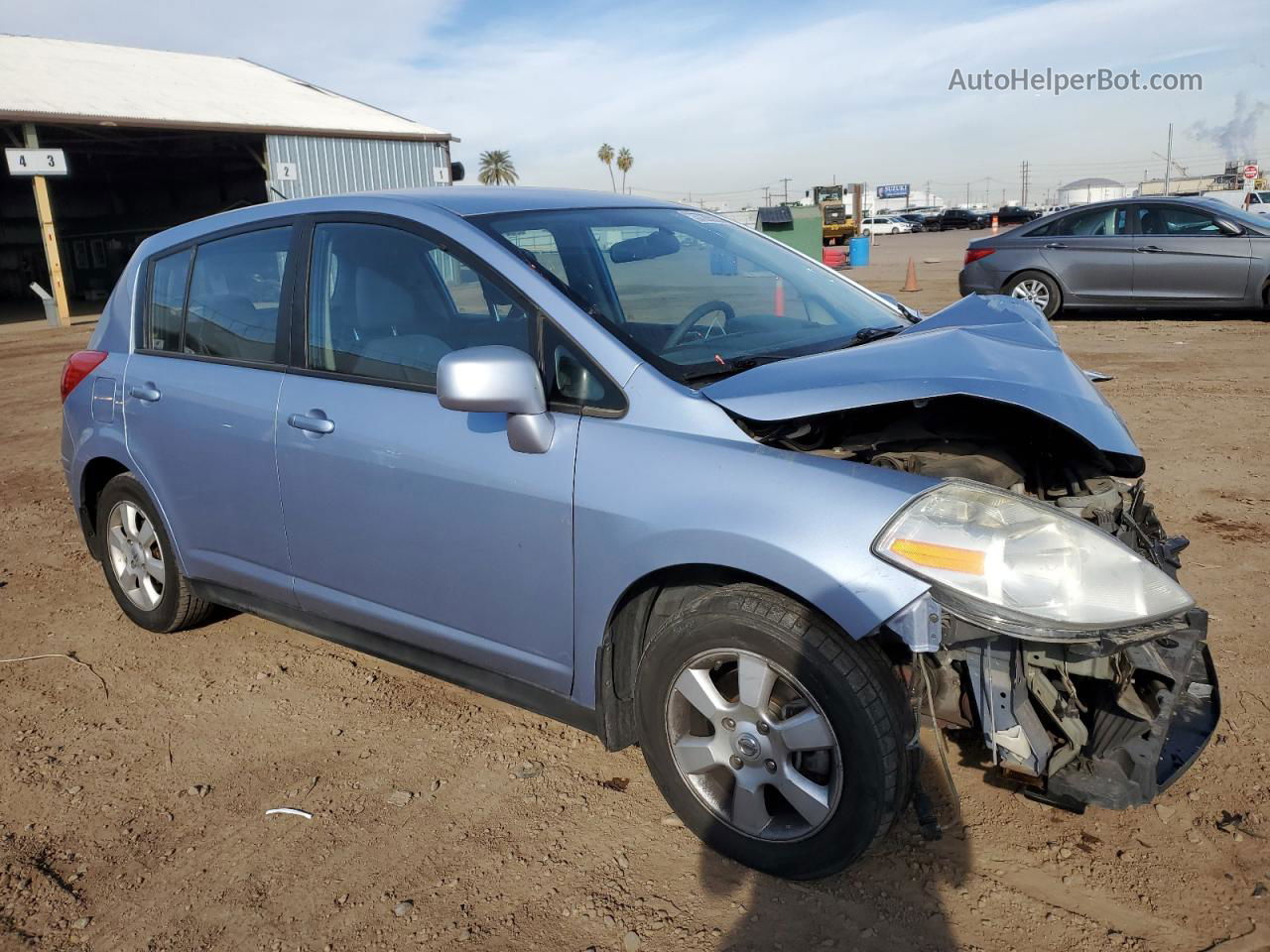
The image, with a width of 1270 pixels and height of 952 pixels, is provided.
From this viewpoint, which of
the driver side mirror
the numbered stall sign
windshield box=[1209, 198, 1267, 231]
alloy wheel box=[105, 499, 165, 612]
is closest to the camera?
the driver side mirror

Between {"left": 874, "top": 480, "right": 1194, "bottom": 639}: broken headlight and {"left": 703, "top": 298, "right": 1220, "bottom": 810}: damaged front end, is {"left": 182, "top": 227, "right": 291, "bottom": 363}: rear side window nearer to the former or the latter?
{"left": 703, "top": 298, "right": 1220, "bottom": 810}: damaged front end

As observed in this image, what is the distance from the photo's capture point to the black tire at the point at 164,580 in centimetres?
415

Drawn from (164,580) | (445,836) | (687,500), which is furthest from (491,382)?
(164,580)

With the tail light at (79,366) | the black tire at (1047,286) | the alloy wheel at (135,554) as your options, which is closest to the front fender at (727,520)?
the alloy wheel at (135,554)

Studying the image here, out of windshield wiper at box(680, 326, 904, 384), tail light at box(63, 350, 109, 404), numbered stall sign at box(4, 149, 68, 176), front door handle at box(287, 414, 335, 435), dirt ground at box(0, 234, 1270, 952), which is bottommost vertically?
dirt ground at box(0, 234, 1270, 952)

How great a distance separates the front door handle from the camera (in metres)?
3.25

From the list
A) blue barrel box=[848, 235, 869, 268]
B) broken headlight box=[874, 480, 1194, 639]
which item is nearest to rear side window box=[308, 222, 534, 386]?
broken headlight box=[874, 480, 1194, 639]

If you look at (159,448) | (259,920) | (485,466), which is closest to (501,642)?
(485,466)

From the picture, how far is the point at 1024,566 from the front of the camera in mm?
2279

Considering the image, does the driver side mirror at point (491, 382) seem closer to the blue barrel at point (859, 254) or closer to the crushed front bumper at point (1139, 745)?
the crushed front bumper at point (1139, 745)

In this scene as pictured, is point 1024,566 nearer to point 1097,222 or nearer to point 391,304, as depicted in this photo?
point 391,304

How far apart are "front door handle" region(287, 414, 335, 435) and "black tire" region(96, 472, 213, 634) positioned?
1.10 m

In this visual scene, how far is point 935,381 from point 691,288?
45.8 inches

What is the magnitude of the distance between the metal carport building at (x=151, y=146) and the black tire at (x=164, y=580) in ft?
61.2
